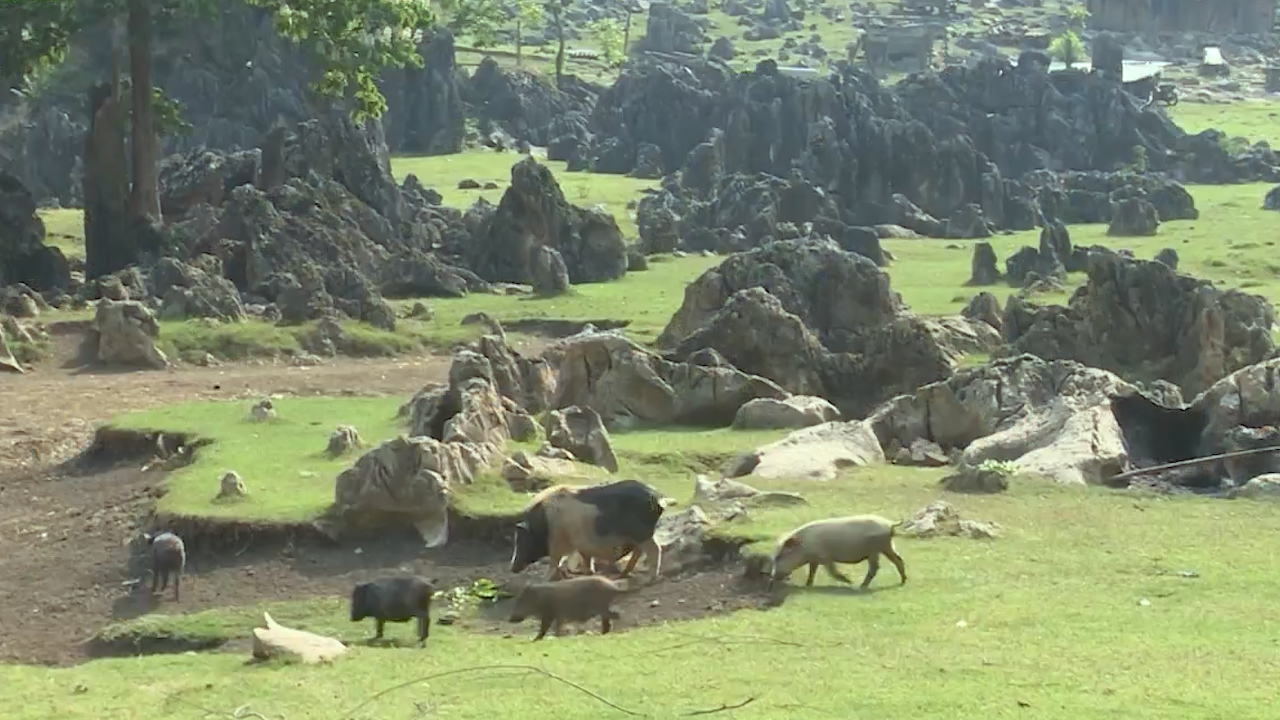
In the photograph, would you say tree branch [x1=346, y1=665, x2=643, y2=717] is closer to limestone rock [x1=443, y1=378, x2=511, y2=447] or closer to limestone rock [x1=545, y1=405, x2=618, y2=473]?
limestone rock [x1=443, y1=378, x2=511, y2=447]

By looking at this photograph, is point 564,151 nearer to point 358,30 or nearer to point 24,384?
point 358,30

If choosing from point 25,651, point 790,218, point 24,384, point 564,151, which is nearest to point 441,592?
point 25,651

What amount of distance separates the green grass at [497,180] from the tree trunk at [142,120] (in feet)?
70.8

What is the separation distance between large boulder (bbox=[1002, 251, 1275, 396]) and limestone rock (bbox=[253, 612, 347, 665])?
65.2ft

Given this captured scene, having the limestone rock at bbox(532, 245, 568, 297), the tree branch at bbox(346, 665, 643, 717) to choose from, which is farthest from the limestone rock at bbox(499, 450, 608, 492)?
the limestone rock at bbox(532, 245, 568, 297)

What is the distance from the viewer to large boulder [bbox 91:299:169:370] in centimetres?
3675

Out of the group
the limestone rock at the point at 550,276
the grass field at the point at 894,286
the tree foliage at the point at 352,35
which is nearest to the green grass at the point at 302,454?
the grass field at the point at 894,286

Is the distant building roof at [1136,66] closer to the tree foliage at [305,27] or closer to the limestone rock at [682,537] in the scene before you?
the tree foliage at [305,27]

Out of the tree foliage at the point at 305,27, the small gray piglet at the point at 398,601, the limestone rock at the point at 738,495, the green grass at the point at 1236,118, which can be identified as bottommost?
the green grass at the point at 1236,118

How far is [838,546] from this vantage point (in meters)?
17.2

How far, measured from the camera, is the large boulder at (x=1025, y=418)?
78.3ft

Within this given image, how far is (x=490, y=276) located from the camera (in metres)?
52.3

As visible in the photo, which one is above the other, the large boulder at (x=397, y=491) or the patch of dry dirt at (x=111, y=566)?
the large boulder at (x=397, y=491)

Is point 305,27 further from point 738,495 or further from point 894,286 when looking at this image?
point 738,495
